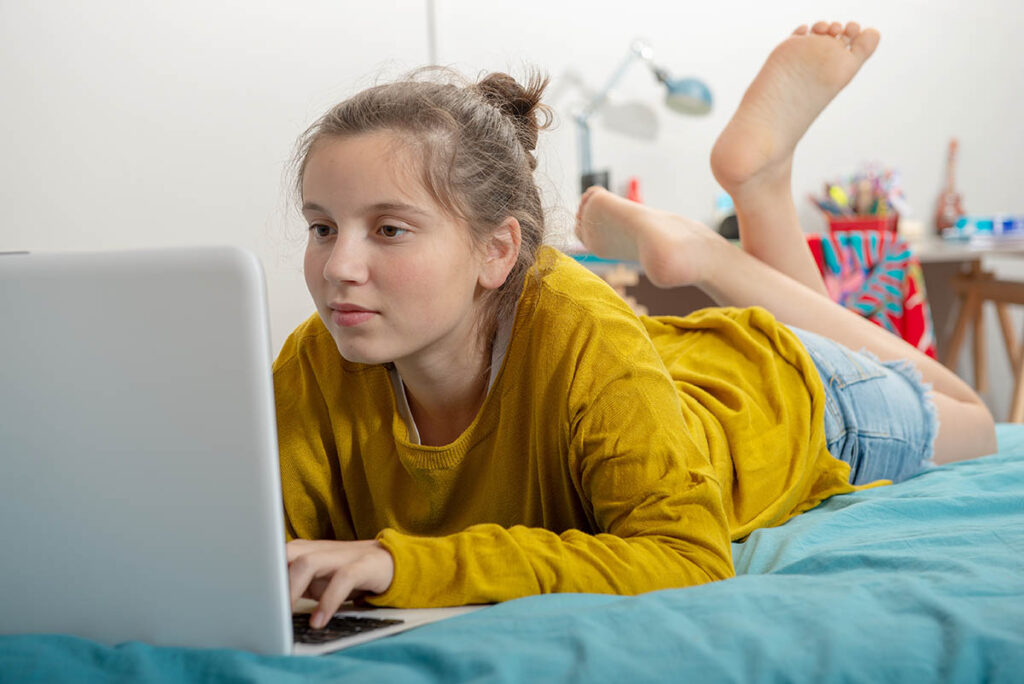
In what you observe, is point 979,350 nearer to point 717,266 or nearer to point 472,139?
point 717,266

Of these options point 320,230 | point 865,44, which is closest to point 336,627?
point 320,230

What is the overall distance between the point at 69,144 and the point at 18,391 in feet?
7.70

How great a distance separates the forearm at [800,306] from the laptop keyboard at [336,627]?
1030 millimetres

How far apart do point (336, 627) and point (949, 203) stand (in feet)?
11.4

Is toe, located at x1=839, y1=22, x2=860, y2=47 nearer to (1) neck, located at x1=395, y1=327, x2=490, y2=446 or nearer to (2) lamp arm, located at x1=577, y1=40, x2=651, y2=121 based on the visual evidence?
(1) neck, located at x1=395, y1=327, x2=490, y2=446

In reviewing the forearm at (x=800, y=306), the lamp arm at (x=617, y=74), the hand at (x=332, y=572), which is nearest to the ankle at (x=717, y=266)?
the forearm at (x=800, y=306)

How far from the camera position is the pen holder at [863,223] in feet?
10.7

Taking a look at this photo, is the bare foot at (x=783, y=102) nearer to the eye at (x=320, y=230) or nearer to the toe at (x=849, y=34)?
the toe at (x=849, y=34)

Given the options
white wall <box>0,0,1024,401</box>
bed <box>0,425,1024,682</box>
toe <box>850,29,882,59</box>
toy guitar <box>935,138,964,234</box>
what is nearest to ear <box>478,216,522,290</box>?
bed <box>0,425,1024,682</box>

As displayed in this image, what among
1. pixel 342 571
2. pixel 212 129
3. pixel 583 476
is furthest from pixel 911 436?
pixel 212 129

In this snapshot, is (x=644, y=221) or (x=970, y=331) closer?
(x=644, y=221)

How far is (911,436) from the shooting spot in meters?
1.42

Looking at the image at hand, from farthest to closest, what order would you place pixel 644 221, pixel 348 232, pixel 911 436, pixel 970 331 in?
pixel 970 331 → pixel 644 221 → pixel 911 436 → pixel 348 232

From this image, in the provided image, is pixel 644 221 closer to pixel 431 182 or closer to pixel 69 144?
pixel 431 182
